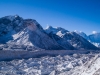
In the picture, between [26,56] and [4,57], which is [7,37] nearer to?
[26,56]

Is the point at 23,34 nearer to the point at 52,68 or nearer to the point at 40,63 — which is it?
the point at 40,63

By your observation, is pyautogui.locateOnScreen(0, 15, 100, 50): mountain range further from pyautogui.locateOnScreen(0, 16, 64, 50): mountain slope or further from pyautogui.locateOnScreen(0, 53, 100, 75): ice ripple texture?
pyautogui.locateOnScreen(0, 53, 100, 75): ice ripple texture

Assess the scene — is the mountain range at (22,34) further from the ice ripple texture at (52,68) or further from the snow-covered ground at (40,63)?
the ice ripple texture at (52,68)

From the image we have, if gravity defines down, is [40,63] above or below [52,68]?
above

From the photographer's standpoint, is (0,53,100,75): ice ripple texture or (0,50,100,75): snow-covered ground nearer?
(0,53,100,75): ice ripple texture

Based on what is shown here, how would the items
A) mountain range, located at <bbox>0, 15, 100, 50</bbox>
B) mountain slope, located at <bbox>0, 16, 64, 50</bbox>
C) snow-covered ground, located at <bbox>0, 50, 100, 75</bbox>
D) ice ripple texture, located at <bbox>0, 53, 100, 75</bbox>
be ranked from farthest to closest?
1. mountain slope, located at <bbox>0, 16, 64, 50</bbox>
2. mountain range, located at <bbox>0, 15, 100, 50</bbox>
3. snow-covered ground, located at <bbox>0, 50, 100, 75</bbox>
4. ice ripple texture, located at <bbox>0, 53, 100, 75</bbox>

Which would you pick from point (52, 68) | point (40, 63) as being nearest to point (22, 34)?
point (40, 63)

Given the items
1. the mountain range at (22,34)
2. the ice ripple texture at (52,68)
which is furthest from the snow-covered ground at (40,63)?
the mountain range at (22,34)

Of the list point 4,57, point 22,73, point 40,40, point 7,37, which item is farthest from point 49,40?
point 22,73

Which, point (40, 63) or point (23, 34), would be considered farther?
point (23, 34)

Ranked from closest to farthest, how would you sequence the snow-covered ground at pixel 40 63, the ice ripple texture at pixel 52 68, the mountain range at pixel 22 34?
the ice ripple texture at pixel 52 68, the snow-covered ground at pixel 40 63, the mountain range at pixel 22 34

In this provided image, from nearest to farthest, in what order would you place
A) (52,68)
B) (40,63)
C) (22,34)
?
(52,68) → (40,63) → (22,34)

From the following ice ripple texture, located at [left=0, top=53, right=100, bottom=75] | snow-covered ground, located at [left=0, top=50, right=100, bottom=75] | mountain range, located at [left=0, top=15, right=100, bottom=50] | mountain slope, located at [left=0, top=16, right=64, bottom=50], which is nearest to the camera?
ice ripple texture, located at [left=0, top=53, right=100, bottom=75]

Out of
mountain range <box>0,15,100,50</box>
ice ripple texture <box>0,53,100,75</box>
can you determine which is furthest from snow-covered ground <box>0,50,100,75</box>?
mountain range <box>0,15,100,50</box>
